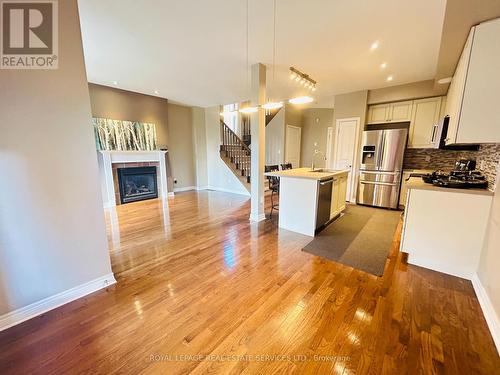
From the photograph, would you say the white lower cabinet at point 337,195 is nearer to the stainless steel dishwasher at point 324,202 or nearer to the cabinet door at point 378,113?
the stainless steel dishwasher at point 324,202

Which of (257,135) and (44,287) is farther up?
(257,135)

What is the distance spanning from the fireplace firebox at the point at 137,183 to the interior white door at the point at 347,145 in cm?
509

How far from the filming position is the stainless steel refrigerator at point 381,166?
4.44 metres

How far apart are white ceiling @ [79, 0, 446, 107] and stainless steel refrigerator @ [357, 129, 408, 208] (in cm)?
113

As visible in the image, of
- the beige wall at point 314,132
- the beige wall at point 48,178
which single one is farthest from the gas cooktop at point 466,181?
the beige wall at point 314,132

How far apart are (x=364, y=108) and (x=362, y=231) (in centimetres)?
310

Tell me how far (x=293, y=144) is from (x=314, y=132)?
36.7 inches

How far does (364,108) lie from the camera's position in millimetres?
4891

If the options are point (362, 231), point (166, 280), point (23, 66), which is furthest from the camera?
point (362, 231)

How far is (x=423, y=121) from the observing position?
4457 mm

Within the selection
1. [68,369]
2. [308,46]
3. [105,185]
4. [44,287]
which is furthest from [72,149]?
[105,185]

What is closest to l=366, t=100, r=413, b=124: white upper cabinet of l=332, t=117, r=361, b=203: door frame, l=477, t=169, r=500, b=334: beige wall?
l=332, t=117, r=361, b=203: door frame

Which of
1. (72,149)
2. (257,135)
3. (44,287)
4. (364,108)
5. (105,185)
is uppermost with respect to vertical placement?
(364,108)

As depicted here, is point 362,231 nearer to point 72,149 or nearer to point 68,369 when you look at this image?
point 68,369
